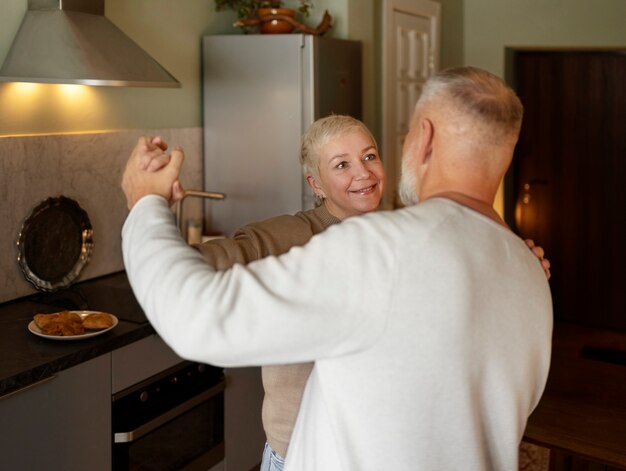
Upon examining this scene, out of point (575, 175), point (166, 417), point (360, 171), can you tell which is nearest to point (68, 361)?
point (166, 417)

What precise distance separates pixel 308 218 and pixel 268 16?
1939mm

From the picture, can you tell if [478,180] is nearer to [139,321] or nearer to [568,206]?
[139,321]

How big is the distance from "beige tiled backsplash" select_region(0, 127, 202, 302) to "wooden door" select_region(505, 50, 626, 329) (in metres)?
2.88

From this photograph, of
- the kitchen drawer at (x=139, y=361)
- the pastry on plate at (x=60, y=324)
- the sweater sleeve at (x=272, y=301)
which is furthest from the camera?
the kitchen drawer at (x=139, y=361)

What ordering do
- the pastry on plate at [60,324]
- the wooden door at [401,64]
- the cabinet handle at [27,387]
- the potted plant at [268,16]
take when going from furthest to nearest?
the wooden door at [401,64] → the potted plant at [268,16] → the pastry on plate at [60,324] → the cabinet handle at [27,387]

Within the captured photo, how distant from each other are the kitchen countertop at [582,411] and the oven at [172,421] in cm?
119

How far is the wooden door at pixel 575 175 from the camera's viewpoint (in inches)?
218

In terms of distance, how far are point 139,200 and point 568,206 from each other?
4.95 meters

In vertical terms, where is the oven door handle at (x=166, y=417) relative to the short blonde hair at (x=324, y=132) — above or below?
below

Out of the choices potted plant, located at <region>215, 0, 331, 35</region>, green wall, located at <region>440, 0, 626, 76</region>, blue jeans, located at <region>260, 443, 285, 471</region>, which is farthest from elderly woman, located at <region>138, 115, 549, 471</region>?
green wall, located at <region>440, 0, 626, 76</region>

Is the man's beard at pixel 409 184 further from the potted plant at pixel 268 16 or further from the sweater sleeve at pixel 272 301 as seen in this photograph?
the potted plant at pixel 268 16

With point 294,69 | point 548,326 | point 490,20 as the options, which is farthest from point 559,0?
point 548,326

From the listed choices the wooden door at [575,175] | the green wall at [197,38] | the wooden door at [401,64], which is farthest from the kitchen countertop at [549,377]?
the wooden door at [575,175]

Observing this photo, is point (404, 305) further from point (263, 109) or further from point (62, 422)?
point (263, 109)
